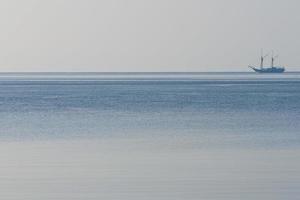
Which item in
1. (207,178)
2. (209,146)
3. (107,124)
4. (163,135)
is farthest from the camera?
(107,124)

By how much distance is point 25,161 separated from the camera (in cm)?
2238

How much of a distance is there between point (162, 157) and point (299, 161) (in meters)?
3.18

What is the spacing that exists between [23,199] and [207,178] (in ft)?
12.7

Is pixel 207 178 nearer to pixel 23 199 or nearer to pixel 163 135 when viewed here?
pixel 23 199

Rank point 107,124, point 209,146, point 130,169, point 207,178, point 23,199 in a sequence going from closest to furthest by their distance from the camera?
1. point 23,199
2. point 207,178
3. point 130,169
4. point 209,146
5. point 107,124

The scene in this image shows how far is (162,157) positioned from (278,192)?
6465 millimetres

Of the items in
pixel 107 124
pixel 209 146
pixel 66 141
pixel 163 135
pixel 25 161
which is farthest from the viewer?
pixel 107 124

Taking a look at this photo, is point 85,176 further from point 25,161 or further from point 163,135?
point 163,135

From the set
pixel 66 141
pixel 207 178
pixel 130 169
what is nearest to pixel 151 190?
pixel 207 178

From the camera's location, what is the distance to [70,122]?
40.3 metres

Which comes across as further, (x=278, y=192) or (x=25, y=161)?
(x=25, y=161)

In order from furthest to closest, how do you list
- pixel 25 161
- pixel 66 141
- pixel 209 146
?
1. pixel 66 141
2. pixel 209 146
3. pixel 25 161

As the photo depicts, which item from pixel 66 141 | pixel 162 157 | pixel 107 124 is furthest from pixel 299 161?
pixel 107 124

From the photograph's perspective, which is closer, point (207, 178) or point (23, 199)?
point (23, 199)
